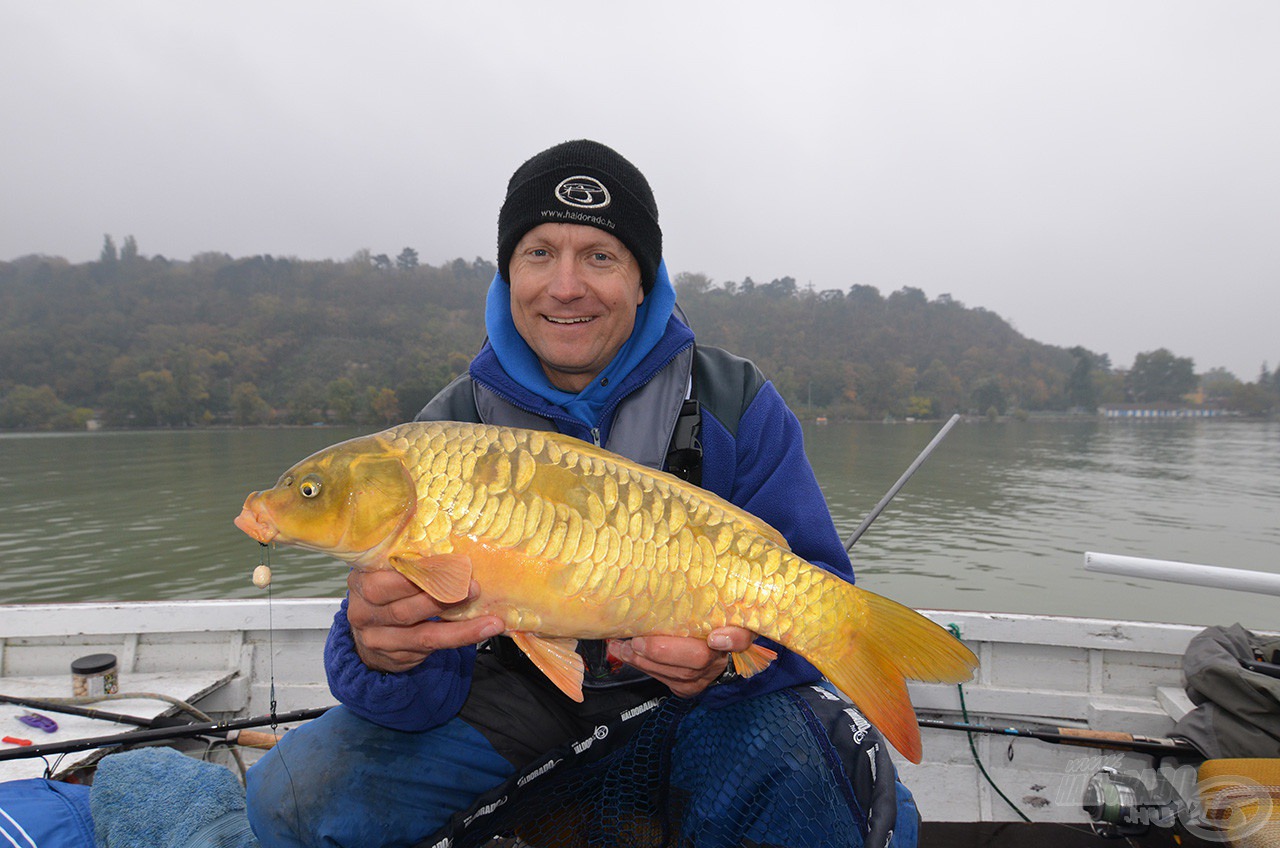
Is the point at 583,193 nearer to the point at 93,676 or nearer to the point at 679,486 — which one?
the point at 679,486

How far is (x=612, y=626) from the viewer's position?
153cm

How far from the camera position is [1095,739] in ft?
9.23

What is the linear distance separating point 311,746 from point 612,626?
3.02 feet

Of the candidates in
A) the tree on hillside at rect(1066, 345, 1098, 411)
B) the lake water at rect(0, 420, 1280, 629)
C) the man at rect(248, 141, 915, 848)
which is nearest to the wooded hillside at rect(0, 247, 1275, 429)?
the tree on hillside at rect(1066, 345, 1098, 411)

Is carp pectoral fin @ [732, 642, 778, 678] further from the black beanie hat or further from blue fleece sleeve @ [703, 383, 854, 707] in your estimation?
the black beanie hat

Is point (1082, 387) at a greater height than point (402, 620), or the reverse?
point (1082, 387)

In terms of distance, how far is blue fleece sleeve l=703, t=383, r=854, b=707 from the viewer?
6.76ft

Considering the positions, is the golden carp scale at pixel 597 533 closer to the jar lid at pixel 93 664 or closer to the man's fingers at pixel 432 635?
the man's fingers at pixel 432 635

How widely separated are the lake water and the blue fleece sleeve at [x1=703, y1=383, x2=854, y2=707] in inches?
341

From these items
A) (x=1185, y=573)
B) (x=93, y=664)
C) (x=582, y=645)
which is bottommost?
(x=93, y=664)

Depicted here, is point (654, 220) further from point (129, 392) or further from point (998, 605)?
point (129, 392)

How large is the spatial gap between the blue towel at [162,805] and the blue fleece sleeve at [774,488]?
1.54 metres

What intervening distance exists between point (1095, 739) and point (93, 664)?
13.6 ft

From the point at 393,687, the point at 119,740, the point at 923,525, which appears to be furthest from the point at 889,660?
the point at 923,525
